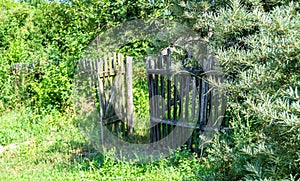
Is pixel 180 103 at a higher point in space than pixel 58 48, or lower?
lower

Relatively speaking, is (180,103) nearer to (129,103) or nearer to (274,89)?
(129,103)

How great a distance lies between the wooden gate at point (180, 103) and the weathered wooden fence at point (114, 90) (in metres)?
0.75

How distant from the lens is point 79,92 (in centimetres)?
642

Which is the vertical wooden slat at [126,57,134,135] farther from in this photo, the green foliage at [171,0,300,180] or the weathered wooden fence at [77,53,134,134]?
the green foliage at [171,0,300,180]

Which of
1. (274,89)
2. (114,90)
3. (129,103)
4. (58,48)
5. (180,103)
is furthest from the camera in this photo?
(58,48)

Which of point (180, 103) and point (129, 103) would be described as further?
point (129, 103)

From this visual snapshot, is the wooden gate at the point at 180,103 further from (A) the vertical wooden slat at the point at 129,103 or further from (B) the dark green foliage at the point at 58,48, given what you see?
(B) the dark green foliage at the point at 58,48

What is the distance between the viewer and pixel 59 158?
4793mm

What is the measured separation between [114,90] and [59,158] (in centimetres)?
145

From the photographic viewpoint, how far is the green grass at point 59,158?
3900mm

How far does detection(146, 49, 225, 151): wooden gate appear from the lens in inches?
167

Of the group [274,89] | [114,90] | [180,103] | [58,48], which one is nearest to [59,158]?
[114,90]

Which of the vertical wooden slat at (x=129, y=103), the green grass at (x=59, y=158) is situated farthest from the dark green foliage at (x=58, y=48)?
the vertical wooden slat at (x=129, y=103)

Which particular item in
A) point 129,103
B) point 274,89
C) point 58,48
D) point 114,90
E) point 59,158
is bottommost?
point 59,158
